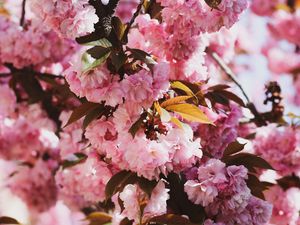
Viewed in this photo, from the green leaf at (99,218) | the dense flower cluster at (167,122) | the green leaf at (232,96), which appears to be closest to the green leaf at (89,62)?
the dense flower cluster at (167,122)

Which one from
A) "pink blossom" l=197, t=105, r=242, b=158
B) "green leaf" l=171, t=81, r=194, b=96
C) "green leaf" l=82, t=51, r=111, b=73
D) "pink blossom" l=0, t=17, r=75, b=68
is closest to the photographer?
"green leaf" l=82, t=51, r=111, b=73

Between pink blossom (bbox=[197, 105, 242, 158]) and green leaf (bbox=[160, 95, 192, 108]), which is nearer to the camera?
green leaf (bbox=[160, 95, 192, 108])

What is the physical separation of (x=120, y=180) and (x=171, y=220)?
0.20 metres

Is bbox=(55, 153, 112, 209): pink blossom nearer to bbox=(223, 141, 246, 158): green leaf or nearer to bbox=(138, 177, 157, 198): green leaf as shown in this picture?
bbox=(138, 177, 157, 198): green leaf

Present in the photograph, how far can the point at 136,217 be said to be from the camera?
2.10m

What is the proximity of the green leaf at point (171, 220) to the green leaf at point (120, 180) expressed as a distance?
0.46ft

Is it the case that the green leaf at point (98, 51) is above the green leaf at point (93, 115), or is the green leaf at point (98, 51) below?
above

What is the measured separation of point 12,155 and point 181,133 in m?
1.88

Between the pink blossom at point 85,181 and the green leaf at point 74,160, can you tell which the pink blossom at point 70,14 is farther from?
the green leaf at point 74,160

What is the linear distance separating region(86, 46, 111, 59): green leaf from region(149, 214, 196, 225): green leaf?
0.53 m

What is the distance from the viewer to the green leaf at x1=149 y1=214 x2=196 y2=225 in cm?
207

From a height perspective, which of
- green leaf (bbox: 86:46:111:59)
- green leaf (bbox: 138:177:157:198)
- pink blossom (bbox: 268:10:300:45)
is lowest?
green leaf (bbox: 138:177:157:198)

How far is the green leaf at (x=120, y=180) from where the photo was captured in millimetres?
2082

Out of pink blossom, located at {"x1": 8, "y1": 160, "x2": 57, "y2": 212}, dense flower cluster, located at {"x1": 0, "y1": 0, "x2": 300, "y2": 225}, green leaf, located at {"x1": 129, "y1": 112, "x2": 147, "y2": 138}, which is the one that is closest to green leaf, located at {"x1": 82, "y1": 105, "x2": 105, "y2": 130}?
dense flower cluster, located at {"x1": 0, "y1": 0, "x2": 300, "y2": 225}
